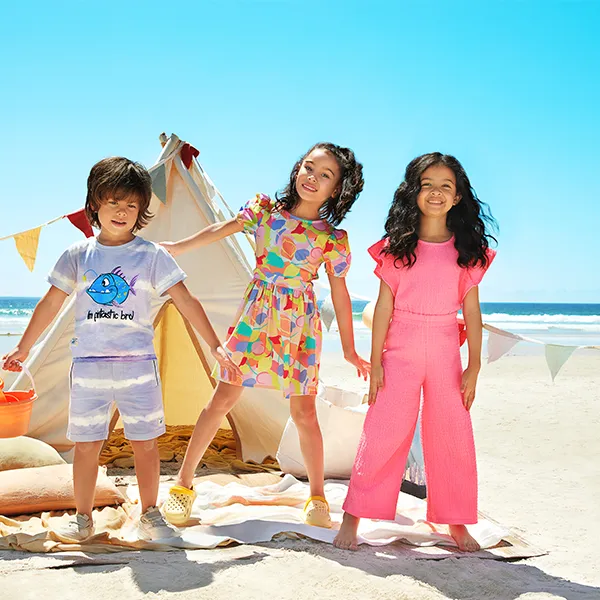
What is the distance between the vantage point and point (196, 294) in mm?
4734

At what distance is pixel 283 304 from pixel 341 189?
0.60 m

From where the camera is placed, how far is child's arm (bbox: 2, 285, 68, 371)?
292 centimetres

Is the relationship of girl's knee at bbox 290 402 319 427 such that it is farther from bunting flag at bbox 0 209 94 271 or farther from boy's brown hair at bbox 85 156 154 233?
bunting flag at bbox 0 209 94 271

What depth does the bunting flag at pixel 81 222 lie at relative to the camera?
4.12m

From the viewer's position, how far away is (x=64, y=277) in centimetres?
297

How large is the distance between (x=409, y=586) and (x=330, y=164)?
5.97 feet

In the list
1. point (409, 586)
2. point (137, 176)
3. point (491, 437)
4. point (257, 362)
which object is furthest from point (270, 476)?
point (491, 437)

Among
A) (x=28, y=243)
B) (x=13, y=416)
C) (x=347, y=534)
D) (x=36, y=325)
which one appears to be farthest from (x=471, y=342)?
(x=28, y=243)

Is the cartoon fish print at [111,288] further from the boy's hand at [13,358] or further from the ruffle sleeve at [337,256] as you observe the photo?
the ruffle sleeve at [337,256]

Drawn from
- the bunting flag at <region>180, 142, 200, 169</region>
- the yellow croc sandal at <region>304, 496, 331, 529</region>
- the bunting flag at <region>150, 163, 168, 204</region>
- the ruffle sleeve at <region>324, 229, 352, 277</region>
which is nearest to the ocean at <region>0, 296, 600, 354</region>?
the bunting flag at <region>180, 142, 200, 169</region>

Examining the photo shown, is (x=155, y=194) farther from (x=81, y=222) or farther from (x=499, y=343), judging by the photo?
(x=499, y=343)

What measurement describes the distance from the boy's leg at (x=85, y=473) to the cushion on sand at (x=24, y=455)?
963mm

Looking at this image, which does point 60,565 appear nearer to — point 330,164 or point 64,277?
point 64,277

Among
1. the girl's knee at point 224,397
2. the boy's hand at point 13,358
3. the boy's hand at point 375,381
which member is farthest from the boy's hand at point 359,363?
the boy's hand at point 13,358
